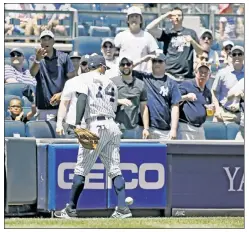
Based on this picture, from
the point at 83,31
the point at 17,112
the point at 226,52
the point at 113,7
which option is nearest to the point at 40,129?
the point at 17,112

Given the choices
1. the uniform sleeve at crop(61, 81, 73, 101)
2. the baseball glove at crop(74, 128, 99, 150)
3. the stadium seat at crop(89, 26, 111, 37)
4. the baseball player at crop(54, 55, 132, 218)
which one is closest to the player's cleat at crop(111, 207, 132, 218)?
the baseball player at crop(54, 55, 132, 218)

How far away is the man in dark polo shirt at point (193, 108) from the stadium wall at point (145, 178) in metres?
0.90

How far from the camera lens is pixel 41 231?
25.1 ft

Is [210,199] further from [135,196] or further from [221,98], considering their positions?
[221,98]

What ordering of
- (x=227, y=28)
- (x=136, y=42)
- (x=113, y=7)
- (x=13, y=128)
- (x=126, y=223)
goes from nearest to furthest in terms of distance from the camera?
(x=126, y=223)
(x=13, y=128)
(x=136, y=42)
(x=227, y=28)
(x=113, y=7)

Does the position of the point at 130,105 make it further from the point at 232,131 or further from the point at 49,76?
the point at 232,131

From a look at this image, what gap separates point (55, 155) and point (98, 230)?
1.58 metres

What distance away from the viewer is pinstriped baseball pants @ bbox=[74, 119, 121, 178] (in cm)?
877

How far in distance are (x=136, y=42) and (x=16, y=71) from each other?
1.95 metres

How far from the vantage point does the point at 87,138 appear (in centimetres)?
866

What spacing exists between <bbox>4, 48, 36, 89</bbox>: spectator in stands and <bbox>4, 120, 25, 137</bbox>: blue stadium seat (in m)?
2.16

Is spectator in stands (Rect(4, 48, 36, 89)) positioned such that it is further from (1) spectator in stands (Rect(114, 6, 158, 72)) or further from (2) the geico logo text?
(2) the geico logo text

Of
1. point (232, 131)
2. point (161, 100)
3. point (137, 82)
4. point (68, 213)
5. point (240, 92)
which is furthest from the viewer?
point (240, 92)
